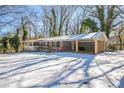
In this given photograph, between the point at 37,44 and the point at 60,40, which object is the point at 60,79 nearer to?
the point at 60,40

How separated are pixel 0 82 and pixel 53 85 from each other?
6.97 ft

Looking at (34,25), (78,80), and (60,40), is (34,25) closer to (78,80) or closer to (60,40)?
(60,40)

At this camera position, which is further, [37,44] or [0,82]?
[37,44]

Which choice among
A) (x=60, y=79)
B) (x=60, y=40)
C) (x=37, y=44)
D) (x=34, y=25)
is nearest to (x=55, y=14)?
(x=34, y=25)

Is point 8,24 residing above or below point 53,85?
above

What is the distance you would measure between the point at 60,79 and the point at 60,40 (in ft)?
55.1

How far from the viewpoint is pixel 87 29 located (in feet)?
114
